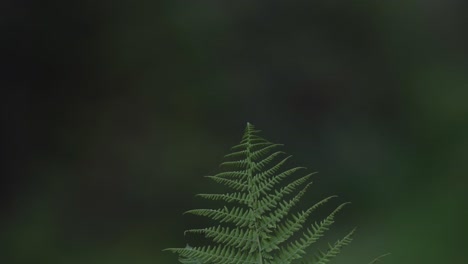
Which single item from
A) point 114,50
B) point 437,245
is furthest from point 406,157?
point 114,50

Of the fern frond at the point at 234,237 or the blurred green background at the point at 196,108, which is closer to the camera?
the fern frond at the point at 234,237

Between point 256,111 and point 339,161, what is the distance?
0.72 meters

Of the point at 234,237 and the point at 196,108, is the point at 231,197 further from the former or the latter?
the point at 196,108

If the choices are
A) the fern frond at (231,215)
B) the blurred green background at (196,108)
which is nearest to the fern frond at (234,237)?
the fern frond at (231,215)

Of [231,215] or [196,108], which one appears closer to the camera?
[231,215]

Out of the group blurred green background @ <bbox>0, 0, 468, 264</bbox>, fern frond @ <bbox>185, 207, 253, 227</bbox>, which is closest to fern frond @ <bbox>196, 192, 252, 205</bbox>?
fern frond @ <bbox>185, 207, 253, 227</bbox>

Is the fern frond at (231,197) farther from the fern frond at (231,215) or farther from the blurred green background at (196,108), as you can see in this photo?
the blurred green background at (196,108)

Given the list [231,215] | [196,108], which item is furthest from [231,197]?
[196,108]

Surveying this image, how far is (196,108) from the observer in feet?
13.8

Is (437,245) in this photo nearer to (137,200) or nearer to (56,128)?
(137,200)

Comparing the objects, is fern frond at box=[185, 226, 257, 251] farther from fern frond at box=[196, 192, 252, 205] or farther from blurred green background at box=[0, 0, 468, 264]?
blurred green background at box=[0, 0, 468, 264]

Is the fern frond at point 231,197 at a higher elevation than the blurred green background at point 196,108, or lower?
lower

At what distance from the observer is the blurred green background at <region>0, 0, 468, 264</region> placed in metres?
3.92

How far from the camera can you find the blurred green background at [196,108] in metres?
3.92
